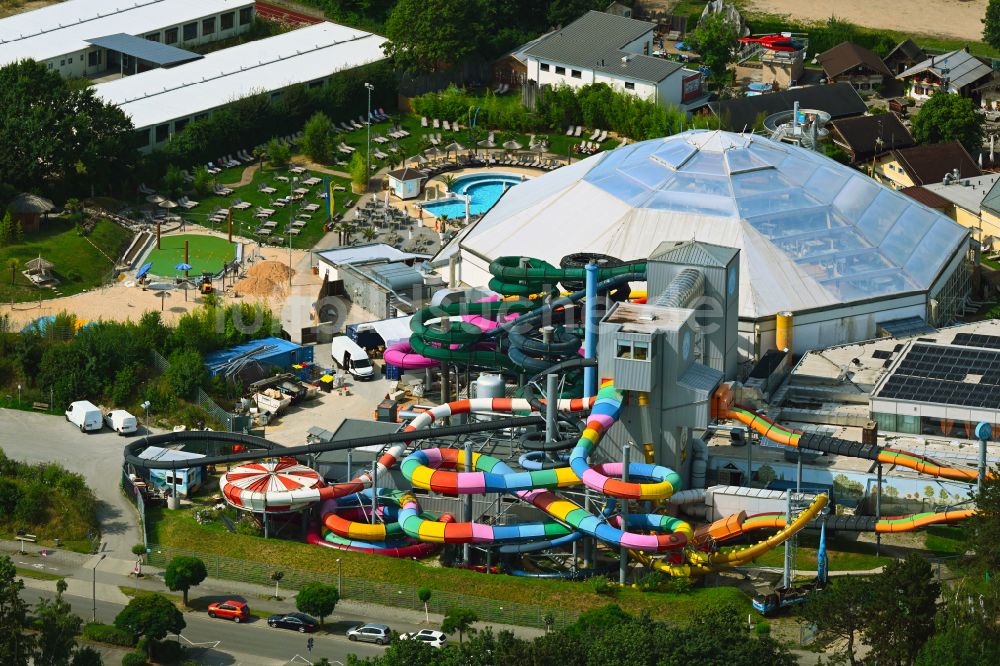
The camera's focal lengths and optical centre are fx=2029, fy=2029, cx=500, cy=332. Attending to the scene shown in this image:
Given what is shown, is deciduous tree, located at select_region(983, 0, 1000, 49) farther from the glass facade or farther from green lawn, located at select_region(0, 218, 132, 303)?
green lawn, located at select_region(0, 218, 132, 303)

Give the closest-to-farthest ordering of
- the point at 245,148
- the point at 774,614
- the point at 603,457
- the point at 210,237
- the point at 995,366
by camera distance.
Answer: the point at 774,614 < the point at 603,457 < the point at 995,366 < the point at 210,237 < the point at 245,148

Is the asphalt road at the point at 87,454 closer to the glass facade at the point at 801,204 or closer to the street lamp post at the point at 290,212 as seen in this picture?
the street lamp post at the point at 290,212

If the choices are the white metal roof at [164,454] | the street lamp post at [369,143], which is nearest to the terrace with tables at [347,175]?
the street lamp post at [369,143]

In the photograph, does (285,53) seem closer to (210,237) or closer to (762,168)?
(210,237)

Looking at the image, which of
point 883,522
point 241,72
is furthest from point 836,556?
point 241,72

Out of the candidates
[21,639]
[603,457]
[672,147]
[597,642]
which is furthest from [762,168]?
[21,639]

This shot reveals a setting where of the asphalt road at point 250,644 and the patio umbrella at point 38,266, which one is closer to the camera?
the asphalt road at point 250,644

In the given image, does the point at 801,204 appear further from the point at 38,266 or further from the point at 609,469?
the point at 38,266
